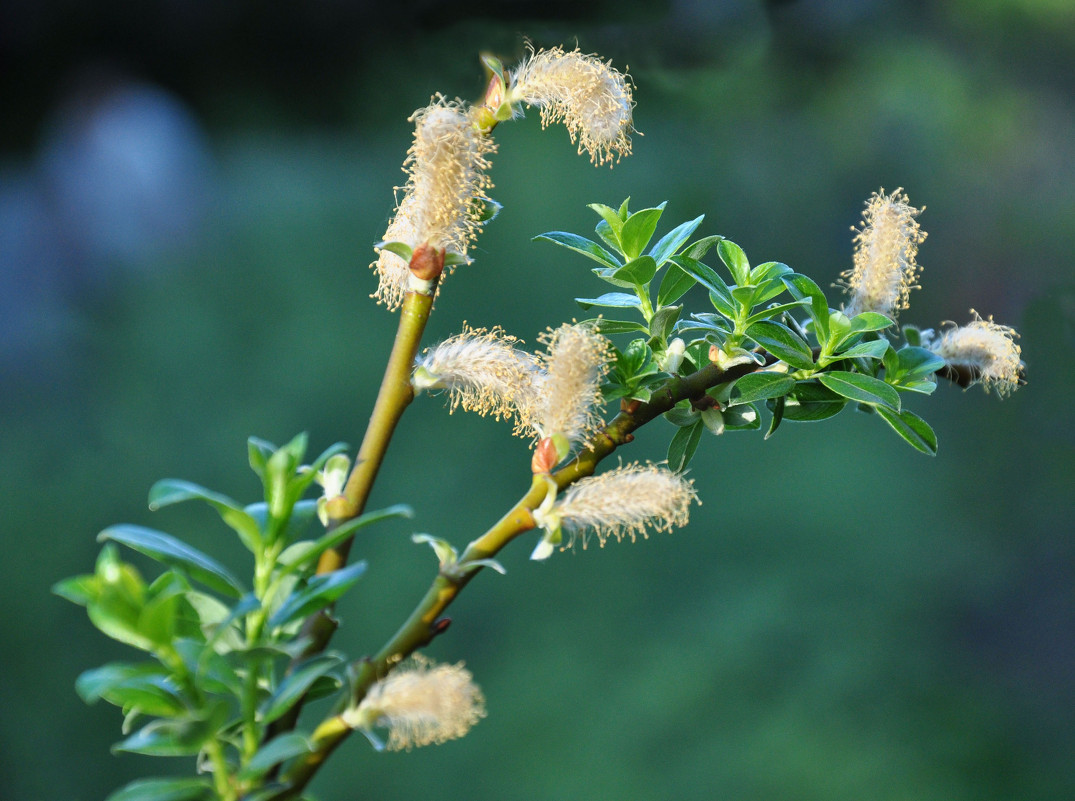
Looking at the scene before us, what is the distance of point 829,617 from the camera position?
1.68 metres

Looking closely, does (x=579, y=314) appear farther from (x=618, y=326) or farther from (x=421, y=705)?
(x=421, y=705)

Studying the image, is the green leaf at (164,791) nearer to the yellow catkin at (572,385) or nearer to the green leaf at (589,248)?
the yellow catkin at (572,385)

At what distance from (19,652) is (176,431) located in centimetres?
44

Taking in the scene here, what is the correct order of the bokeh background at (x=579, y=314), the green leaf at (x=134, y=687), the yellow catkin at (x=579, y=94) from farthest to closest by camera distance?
the bokeh background at (x=579, y=314), the yellow catkin at (x=579, y=94), the green leaf at (x=134, y=687)

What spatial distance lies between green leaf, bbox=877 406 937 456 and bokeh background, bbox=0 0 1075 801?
1224 mm

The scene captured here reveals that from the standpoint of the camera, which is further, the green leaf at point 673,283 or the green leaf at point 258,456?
the green leaf at point 673,283

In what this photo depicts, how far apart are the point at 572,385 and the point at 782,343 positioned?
0.38ft

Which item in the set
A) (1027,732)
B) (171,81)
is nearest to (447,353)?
(171,81)

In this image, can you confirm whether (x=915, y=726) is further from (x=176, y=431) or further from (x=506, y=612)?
(x=176, y=431)

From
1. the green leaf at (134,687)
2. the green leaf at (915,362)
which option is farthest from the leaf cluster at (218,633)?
the green leaf at (915,362)

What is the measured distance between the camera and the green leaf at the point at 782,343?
397 mm

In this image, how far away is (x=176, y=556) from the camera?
11.6 inches

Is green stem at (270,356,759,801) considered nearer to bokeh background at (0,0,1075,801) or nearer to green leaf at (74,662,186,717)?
green leaf at (74,662,186,717)

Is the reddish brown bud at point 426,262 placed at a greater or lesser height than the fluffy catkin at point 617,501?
greater
